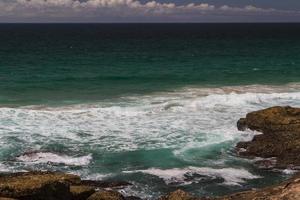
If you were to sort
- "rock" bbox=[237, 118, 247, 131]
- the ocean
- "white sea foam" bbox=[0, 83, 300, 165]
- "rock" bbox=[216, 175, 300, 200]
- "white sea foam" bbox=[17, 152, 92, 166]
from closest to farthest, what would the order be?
"rock" bbox=[216, 175, 300, 200], the ocean, "white sea foam" bbox=[17, 152, 92, 166], "white sea foam" bbox=[0, 83, 300, 165], "rock" bbox=[237, 118, 247, 131]

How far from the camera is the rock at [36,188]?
17672mm

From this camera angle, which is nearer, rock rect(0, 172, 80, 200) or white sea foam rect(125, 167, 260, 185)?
rock rect(0, 172, 80, 200)

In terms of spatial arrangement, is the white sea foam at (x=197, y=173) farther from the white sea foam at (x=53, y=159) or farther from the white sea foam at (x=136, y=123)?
the white sea foam at (x=53, y=159)

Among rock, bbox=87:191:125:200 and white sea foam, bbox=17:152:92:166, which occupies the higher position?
rock, bbox=87:191:125:200

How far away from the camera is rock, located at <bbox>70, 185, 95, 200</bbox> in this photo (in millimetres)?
19641

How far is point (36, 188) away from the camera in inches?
701

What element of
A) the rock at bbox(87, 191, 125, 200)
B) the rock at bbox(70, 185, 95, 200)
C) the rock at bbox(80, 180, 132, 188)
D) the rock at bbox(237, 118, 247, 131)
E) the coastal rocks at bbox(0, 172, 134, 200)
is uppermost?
the coastal rocks at bbox(0, 172, 134, 200)

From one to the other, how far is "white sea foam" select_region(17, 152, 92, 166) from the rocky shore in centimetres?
366

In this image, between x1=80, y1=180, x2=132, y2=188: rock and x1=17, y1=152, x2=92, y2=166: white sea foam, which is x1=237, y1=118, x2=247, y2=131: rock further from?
x1=80, y1=180, x2=132, y2=188: rock

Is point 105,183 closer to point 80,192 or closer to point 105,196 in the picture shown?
point 105,196

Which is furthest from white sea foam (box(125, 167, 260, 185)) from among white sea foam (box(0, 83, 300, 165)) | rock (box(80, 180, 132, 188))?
white sea foam (box(0, 83, 300, 165))

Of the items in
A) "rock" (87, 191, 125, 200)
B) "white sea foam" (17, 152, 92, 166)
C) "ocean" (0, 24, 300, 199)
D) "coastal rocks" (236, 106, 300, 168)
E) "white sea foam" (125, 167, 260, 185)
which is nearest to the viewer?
"rock" (87, 191, 125, 200)

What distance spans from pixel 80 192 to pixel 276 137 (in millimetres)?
14456

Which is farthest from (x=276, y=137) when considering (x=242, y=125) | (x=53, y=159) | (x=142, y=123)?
(x=53, y=159)
